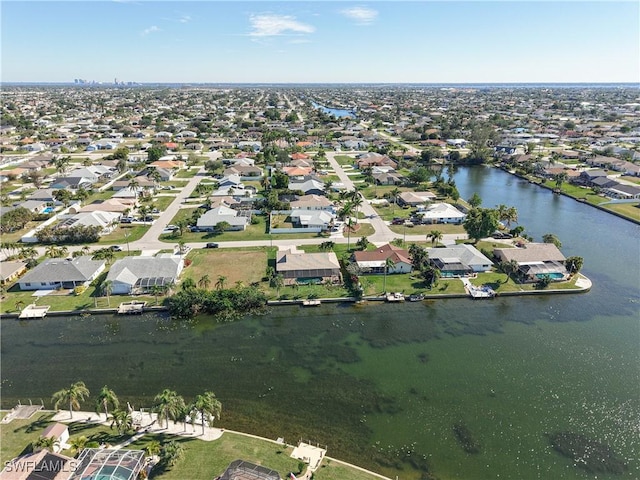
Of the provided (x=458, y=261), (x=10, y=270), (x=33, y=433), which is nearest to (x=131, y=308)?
(x=33, y=433)

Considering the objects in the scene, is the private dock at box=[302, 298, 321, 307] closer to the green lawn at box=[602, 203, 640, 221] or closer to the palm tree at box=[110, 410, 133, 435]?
the palm tree at box=[110, 410, 133, 435]

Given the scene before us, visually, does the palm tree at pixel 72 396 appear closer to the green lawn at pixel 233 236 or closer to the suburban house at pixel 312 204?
the green lawn at pixel 233 236

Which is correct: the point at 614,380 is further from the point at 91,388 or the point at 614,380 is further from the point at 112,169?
the point at 112,169

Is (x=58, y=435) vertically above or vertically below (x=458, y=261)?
below

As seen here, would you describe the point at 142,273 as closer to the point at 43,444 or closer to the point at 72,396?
the point at 72,396

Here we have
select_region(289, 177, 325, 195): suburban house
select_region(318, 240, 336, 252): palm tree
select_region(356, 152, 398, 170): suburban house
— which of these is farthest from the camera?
select_region(356, 152, 398, 170): suburban house

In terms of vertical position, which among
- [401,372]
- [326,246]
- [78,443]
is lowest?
[401,372]

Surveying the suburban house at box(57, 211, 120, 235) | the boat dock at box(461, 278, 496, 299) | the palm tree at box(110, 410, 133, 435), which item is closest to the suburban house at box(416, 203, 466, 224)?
the boat dock at box(461, 278, 496, 299)
